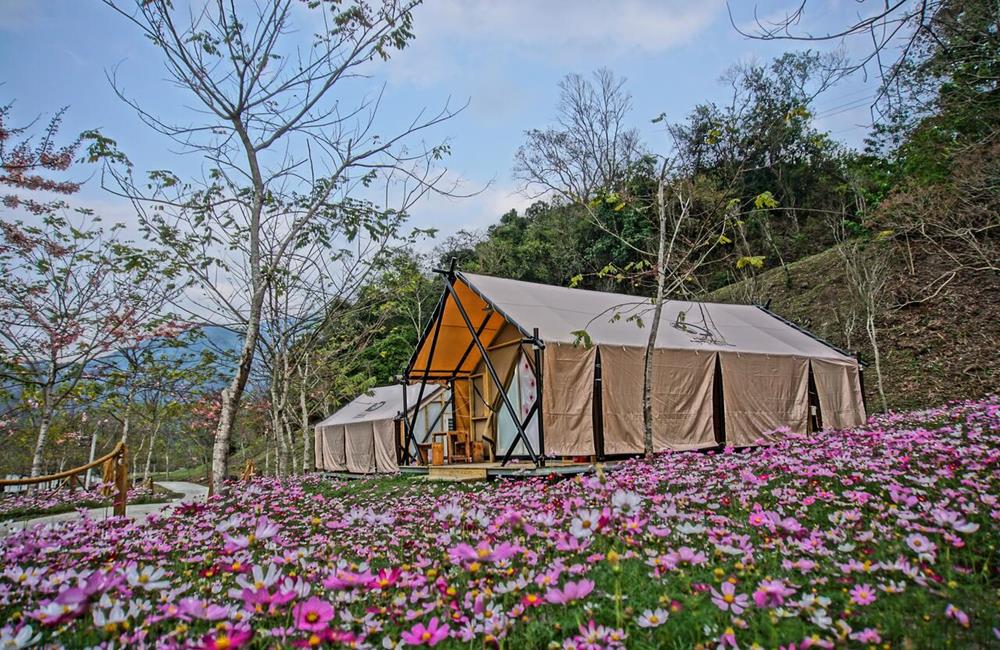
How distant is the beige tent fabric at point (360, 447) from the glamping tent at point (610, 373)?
4.84 metres

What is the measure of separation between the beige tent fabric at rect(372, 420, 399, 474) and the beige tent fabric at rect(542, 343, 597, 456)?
7.83 metres

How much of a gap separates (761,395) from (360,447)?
10.9 metres

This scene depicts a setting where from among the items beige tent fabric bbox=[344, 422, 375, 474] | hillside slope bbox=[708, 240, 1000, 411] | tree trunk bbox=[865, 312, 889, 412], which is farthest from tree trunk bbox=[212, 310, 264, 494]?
hillside slope bbox=[708, 240, 1000, 411]

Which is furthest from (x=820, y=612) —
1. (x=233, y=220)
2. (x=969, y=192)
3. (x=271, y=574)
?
(x=969, y=192)

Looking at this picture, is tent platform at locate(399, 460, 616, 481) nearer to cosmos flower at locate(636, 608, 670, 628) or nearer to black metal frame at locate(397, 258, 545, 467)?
black metal frame at locate(397, 258, 545, 467)

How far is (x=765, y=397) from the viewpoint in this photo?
9.99 m

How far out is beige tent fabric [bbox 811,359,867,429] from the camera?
10.7 metres

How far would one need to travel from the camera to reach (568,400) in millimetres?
8211

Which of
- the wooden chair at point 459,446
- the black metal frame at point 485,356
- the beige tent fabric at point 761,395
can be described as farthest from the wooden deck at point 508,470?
the beige tent fabric at point 761,395

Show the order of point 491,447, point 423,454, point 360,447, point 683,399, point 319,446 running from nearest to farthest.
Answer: point 683,399 < point 491,447 < point 423,454 < point 360,447 < point 319,446

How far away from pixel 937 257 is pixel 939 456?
15.0 meters

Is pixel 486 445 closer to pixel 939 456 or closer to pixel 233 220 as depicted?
pixel 233 220

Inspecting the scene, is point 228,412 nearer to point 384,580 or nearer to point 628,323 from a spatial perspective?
point 384,580

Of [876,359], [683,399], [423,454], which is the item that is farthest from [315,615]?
[876,359]
